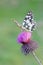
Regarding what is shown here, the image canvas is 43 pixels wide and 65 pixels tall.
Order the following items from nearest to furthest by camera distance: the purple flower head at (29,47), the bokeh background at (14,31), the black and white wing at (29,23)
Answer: the black and white wing at (29,23)
the purple flower head at (29,47)
the bokeh background at (14,31)

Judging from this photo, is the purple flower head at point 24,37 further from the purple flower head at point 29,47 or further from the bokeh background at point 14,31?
the bokeh background at point 14,31

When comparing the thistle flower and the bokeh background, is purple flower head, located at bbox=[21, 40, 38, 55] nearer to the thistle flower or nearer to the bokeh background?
the thistle flower

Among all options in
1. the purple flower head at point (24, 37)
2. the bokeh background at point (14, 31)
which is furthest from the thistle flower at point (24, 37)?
the bokeh background at point (14, 31)

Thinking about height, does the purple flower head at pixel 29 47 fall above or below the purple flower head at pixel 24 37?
above

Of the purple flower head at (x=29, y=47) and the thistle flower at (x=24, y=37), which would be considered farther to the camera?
the purple flower head at (x=29, y=47)

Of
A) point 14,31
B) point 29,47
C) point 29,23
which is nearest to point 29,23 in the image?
point 29,23

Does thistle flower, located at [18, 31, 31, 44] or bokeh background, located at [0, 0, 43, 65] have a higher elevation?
bokeh background, located at [0, 0, 43, 65]

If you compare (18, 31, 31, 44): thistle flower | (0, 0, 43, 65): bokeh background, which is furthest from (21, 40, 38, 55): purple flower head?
(0, 0, 43, 65): bokeh background

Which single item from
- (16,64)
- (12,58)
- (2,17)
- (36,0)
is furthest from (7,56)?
(36,0)
